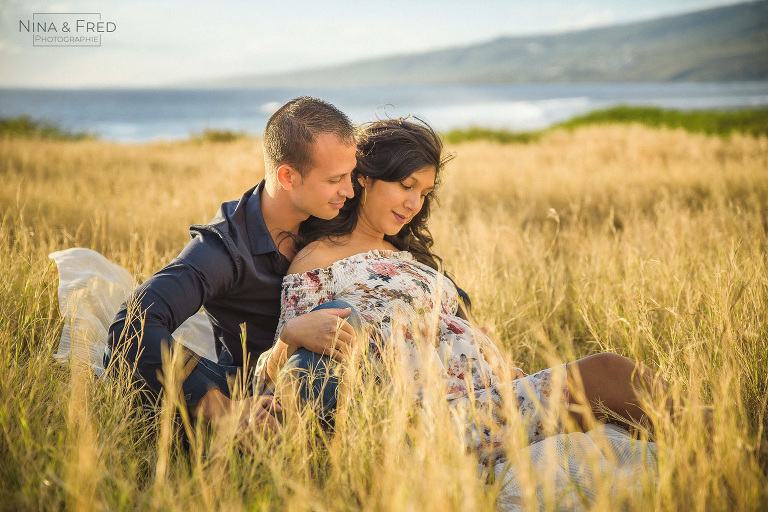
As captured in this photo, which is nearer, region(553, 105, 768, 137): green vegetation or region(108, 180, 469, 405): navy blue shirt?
region(108, 180, 469, 405): navy blue shirt

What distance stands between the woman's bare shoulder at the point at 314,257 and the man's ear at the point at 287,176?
31 cm

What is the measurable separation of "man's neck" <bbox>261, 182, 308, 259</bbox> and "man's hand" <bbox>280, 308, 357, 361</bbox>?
71 centimetres

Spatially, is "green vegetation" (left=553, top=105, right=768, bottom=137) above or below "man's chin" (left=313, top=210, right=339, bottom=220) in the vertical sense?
above

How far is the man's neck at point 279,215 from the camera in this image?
8.86 ft

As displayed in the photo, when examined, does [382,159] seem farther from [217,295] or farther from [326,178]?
[217,295]

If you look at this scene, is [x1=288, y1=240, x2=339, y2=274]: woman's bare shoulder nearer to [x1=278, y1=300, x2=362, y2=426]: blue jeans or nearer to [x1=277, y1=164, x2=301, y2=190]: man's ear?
[x1=277, y1=164, x2=301, y2=190]: man's ear

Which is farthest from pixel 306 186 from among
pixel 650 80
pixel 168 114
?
pixel 650 80

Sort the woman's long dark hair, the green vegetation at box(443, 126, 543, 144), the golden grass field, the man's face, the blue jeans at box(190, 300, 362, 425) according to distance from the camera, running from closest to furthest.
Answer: the golden grass field
the blue jeans at box(190, 300, 362, 425)
the man's face
the woman's long dark hair
the green vegetation at box(443, 126, 543, 144)

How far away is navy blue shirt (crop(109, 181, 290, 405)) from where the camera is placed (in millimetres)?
2049

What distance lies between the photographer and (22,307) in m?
2.74

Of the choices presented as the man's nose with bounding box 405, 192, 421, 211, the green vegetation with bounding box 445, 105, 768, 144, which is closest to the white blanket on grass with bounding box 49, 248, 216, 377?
the man's nose with bounding box 405, 192, 421, 211

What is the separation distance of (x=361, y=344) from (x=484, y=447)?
0.55 meters

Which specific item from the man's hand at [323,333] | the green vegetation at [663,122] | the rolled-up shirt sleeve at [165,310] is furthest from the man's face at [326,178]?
the green vegetation at [663,122]

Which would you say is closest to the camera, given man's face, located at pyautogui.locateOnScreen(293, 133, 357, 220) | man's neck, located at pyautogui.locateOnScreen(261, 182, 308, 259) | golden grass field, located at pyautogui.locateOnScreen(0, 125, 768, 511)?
golden grass field, located at pyautogui.locateOnScreen(0, 125, 768, 511)
